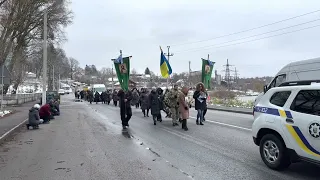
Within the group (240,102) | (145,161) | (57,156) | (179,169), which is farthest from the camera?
(240,102)

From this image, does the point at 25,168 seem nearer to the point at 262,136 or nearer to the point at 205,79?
the point at 262,136

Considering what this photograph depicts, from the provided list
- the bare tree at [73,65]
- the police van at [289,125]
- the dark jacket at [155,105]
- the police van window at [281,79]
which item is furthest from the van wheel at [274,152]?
the bare tree at [73,65]

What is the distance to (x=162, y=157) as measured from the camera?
7.78 meters

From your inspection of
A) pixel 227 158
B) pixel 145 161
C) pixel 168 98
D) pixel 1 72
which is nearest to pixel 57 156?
pixel 145 161

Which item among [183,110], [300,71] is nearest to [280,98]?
[183,110]

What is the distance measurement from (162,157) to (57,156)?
2503 mm

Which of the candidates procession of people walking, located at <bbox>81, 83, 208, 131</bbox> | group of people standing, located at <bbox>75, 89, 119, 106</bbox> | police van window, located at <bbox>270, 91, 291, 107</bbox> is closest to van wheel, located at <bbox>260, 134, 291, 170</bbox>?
police van window, located at <bbox>270, 91, 291, 107</bbox>

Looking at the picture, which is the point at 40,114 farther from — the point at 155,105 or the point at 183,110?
the point at 183,110

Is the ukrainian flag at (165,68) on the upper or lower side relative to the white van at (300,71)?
upper

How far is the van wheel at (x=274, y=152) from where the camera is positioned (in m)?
6.18

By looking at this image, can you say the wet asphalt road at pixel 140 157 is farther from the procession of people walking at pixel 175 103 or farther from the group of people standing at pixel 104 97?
the group of people standing at pixel 104 97

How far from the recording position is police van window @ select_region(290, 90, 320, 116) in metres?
5.69

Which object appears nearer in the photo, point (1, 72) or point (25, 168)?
point (25, 168)

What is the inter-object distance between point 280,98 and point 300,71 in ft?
23.4
